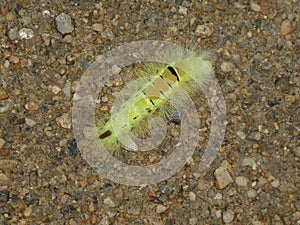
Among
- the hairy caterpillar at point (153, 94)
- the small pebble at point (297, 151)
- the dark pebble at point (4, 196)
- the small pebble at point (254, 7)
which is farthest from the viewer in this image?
the small pebble at point (254, 7)

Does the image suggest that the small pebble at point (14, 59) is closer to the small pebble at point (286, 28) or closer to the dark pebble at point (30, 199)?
the dark pebble at point (30, 199)

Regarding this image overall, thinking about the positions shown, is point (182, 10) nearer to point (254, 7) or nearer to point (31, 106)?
point (254, 7)

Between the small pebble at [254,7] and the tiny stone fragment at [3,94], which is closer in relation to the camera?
the tiny stone fragment at [3,94]

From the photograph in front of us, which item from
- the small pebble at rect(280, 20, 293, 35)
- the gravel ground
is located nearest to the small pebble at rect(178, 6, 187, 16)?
the gravel ground

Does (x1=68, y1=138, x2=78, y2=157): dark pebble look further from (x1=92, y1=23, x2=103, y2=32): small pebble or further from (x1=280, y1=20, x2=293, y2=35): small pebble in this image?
(x1=280, y1=20, x2=293, y2=35): small pebble

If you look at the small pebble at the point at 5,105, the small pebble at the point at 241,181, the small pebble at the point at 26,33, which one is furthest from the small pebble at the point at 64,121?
the small pebble at the point at 241,181

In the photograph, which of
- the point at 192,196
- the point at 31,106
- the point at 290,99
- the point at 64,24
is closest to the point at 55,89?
the point at 31,106
